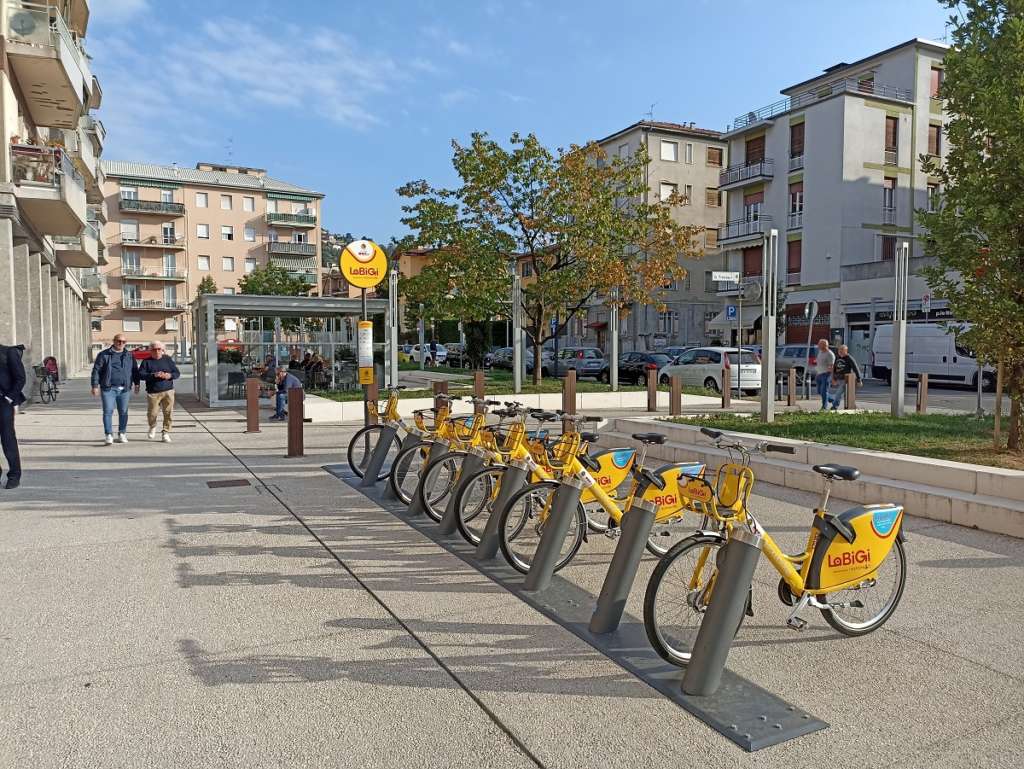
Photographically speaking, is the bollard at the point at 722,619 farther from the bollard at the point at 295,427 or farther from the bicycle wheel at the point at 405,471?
the bollard at the point at 295,427

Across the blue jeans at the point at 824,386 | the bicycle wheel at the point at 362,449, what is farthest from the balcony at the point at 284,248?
the bicycle wheel at the point at 362,449

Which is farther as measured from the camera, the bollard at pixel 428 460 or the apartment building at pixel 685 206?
the apartment building at pixel 685 206

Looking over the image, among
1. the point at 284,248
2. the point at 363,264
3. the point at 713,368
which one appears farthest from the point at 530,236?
the point at 284,248

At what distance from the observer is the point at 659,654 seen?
3844mm

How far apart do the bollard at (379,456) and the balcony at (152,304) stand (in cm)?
6725

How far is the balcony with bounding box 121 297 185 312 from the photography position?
70500mm

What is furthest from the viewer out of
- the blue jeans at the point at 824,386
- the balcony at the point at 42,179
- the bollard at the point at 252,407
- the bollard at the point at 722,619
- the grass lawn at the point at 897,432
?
the balcony at the point at 42,179

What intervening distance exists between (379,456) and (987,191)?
270 inches

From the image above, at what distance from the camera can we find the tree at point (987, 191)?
8141 millimetres

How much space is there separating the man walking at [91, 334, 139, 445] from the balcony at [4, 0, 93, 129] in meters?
11.0

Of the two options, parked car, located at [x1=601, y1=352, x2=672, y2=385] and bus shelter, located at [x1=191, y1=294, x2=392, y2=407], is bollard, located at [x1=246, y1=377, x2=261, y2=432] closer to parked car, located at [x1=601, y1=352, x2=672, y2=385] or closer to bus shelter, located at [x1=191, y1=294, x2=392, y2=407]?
bus shelter, located at [x1=191, y1=294, x2=392, y2=407]

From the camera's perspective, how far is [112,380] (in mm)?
12062

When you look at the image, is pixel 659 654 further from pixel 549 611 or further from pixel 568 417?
pixel 568 417

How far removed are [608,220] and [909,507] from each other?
47.3 ft
